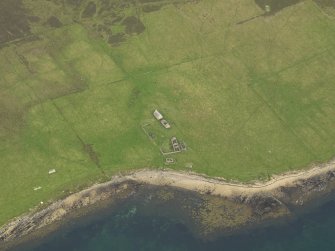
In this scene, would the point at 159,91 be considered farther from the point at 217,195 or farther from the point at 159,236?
the point at 159,236

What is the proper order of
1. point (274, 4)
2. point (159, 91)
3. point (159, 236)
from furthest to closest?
point (274, 4), point (159, 91), point (159, 236)

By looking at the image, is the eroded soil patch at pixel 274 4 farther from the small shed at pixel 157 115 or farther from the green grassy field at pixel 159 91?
the small shed at pixel 157 115

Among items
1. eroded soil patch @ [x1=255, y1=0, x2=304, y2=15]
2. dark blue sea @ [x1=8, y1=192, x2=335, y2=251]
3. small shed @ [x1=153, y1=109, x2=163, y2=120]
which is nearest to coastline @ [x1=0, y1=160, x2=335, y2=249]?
dark blue sea @ [x1=8, y1=192, x2=335, y2=251]

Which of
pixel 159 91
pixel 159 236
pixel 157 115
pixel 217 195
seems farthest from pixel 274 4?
pixel 159 236

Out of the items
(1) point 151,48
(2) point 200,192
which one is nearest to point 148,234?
(2) point 200,192

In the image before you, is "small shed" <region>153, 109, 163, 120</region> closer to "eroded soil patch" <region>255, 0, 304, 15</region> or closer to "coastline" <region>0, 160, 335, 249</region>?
"coastline" <region>0, 160, 335, 249</region>

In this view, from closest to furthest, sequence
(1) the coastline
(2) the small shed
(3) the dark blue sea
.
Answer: (3) the dark blue sea < (1) the coastline < (2) the small shed
